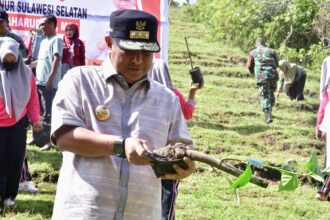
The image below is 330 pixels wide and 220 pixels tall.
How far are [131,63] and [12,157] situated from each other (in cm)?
359

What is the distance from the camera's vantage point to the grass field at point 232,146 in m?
6.82

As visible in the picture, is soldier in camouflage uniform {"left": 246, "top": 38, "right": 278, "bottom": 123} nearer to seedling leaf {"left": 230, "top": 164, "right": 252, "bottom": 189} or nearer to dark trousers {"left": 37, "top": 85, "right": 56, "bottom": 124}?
dark trousers {"left": 37, "top": 85, "right": 56, "bottom": 124}

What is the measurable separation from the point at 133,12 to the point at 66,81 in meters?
0.39

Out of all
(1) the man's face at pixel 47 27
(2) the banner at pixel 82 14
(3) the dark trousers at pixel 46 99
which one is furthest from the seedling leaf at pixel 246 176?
(2) the banner at pixel 82 14

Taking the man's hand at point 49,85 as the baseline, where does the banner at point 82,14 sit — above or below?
above

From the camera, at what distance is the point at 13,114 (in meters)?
6.10

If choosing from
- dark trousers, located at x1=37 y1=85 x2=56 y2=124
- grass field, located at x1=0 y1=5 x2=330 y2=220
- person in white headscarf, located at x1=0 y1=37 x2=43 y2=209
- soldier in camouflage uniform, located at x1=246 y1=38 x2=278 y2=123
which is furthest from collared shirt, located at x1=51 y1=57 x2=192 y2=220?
soldier in camouflage uniform, located at x1=246 y1=38 x2=278 y2=123

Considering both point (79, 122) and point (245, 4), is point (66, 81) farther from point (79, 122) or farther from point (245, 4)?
point (245, 4)

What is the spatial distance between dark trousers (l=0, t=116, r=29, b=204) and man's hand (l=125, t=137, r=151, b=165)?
145 inches

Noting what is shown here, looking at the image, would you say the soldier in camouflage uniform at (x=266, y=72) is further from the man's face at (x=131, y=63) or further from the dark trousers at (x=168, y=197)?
the man's face at (x=131, y=63)

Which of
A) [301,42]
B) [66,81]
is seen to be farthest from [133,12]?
[301,42]

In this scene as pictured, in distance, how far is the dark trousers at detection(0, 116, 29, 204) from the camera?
6.18 meters

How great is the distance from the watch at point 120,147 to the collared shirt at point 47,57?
242 inches

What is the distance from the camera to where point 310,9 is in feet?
47.5
